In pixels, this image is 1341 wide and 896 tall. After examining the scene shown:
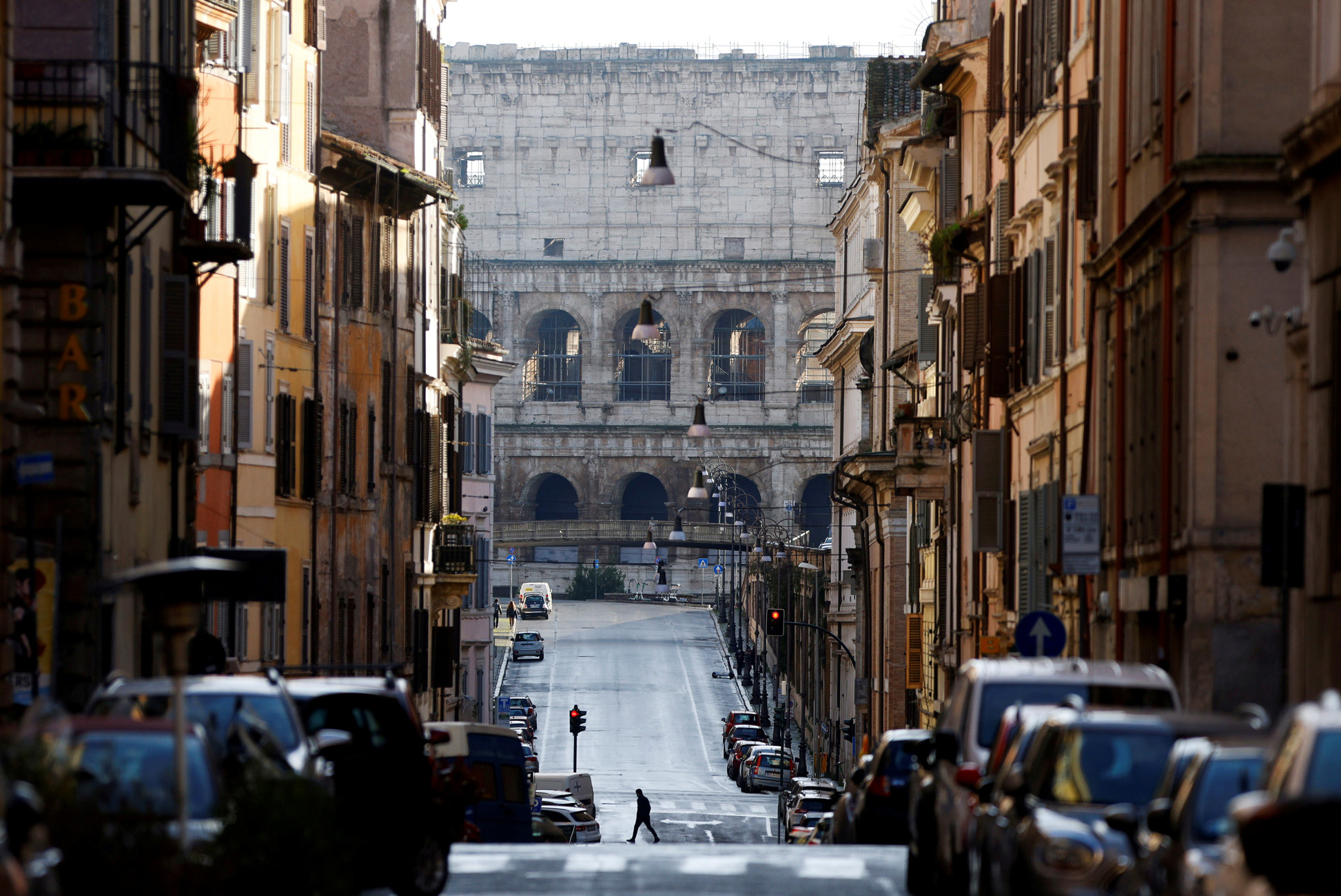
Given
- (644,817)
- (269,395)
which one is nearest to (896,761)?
(269,395)

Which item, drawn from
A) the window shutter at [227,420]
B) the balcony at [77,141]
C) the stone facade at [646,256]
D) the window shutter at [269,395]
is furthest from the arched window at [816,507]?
the balcony at [77,141]

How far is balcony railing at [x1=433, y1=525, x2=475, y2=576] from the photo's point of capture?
4972 cm

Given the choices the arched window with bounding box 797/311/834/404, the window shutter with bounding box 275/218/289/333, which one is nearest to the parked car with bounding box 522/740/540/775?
the window shutter with bounding box 275/218/289/333

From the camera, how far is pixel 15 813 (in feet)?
31.8

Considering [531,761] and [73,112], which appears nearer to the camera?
[73,112]

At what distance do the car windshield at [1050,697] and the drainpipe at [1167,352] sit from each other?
18.6ft

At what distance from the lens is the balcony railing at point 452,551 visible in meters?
49.7

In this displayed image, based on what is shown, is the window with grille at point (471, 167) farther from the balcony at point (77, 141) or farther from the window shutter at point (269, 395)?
the balcony at point (77, 141)

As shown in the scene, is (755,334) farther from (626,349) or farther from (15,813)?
(15,813)

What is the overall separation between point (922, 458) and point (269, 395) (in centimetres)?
1122

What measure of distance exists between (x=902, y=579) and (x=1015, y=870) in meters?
39.2

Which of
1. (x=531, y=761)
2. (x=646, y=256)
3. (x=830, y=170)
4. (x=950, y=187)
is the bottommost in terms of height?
(x=531, y=761)

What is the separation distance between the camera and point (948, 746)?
1569 centimetres

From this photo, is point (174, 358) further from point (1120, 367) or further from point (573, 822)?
point (573, 822)
